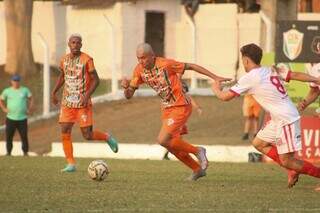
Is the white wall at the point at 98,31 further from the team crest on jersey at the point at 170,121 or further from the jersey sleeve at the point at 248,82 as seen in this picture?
the jersey sleeve at the point at 248,82

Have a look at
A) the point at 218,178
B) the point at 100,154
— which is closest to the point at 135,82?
the point at 218,178

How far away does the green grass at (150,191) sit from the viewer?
1286cm

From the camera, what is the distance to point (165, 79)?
54.0 feet

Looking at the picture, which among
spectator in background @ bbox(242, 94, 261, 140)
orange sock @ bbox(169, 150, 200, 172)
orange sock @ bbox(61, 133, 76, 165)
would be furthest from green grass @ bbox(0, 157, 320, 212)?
spectator in background @ bbox(242, 94, 261, 140)

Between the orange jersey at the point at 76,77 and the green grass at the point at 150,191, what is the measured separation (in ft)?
3.71

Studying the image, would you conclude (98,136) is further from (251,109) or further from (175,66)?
(251,109)

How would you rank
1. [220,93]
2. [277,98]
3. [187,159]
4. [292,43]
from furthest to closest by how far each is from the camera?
[292,43] < [187,159] < [277,98] < [220,93]

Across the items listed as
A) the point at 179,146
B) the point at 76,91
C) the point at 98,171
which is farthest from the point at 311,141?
the point at 98,171

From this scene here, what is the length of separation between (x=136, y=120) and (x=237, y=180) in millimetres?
15687

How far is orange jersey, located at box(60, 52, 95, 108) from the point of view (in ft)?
59.8

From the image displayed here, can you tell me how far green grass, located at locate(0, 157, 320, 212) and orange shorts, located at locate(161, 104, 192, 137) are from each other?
0.71 meters

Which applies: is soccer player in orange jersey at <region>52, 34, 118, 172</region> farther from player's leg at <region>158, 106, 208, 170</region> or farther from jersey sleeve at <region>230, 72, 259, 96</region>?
jersey sleeve at <region>230, 72, 259, 96</region>

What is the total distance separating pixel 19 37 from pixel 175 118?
20864mm

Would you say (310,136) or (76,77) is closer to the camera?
(76,77)
